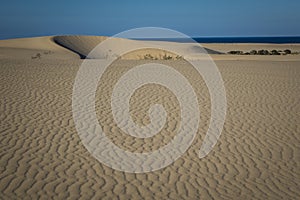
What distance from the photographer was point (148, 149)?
6.96m

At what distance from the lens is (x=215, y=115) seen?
939cm

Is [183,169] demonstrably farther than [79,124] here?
No

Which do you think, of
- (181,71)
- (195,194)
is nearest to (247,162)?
(195,194)

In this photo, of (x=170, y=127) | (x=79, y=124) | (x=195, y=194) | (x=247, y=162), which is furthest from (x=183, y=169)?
(x=79, y=124)

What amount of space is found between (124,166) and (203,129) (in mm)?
2904

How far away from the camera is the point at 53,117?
863 centimetres

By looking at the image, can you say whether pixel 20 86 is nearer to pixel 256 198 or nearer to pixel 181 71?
pixel 181 71

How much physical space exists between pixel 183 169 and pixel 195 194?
0.95 m

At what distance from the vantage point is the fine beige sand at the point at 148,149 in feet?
17.2

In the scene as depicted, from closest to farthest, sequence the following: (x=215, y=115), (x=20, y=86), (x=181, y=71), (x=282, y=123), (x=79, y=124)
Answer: (x=79, y=124) → (x=282, y=123) → (x=215, y=115) → (x=20, y=86) → (x=181, y=71)

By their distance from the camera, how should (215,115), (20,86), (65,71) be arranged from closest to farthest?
(215,115) → (20,86) → (65,71)

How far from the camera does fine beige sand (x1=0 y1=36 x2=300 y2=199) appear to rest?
17.2 ft

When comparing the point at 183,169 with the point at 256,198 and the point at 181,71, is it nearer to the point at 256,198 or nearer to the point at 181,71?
the point at 256,198

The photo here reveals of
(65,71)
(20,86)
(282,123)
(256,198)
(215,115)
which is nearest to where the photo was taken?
(256,198)
